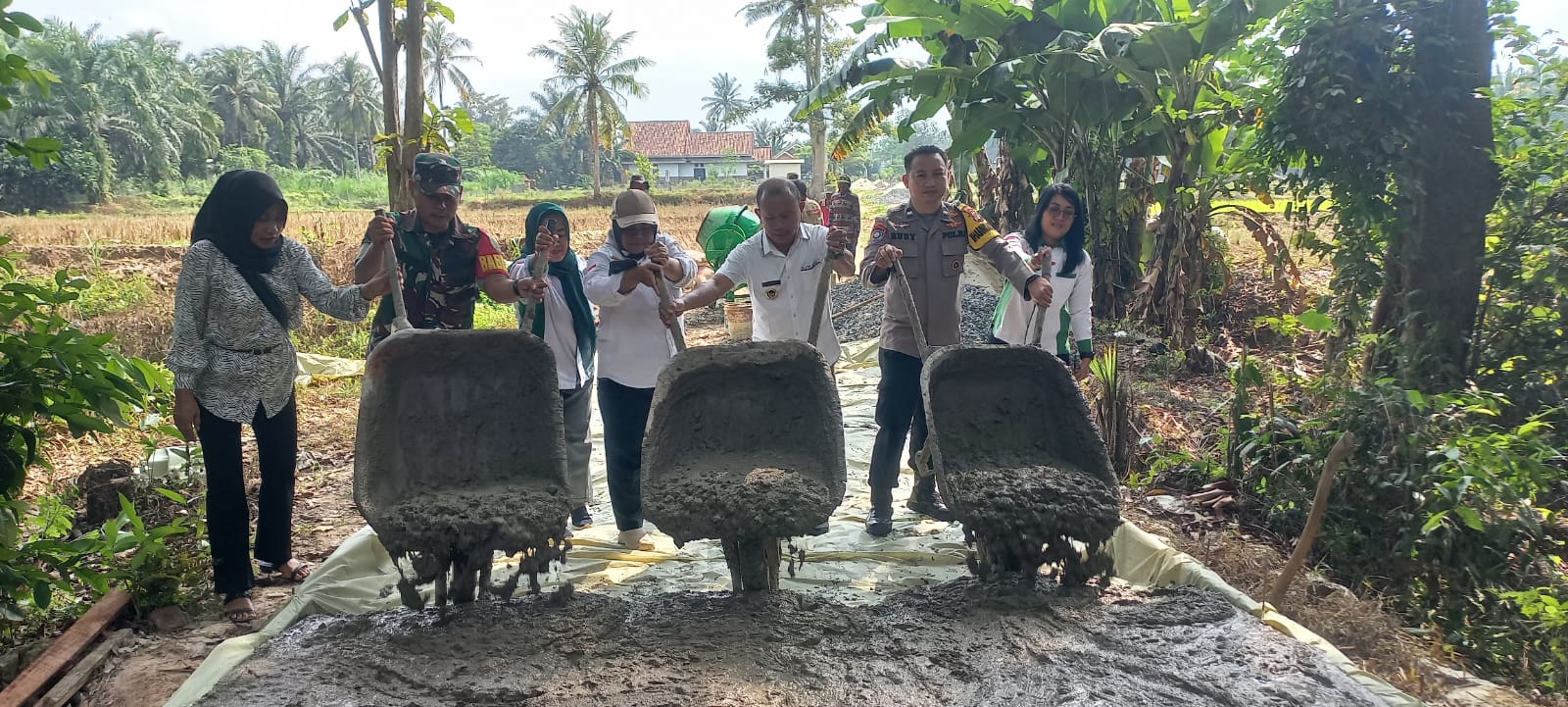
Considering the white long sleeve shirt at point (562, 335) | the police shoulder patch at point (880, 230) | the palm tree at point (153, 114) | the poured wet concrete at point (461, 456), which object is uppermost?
the palm tree at point (153, 114)

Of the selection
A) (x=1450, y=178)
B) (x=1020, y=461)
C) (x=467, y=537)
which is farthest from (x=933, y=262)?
(x=1450, y=178)

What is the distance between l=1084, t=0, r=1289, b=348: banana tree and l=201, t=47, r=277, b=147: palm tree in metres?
43.0

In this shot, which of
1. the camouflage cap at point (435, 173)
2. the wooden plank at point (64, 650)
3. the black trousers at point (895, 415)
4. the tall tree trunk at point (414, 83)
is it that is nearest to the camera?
the wooden plank at point (64, 650)

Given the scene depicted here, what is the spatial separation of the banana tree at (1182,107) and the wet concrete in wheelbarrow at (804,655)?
4.43 m

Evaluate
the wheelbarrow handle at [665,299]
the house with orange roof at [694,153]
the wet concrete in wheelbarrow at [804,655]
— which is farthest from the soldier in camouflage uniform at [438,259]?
the house with orange roof at [694,153]

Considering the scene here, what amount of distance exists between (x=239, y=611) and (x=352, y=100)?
46267 mm

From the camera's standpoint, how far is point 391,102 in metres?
5.59

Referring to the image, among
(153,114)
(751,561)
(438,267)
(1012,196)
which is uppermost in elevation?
(153,114)

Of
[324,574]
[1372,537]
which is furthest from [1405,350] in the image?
[324,574]

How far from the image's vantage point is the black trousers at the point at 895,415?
11.8ft

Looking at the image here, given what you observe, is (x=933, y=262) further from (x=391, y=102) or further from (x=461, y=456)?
(x=391, y=102)

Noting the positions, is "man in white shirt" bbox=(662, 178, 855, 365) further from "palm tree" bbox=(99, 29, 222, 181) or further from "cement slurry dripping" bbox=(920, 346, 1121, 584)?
"palm tree" bbox=(99, 29, 222, 181)

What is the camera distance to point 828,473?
297cm

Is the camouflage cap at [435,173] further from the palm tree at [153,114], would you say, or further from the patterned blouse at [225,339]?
the palm tree at [153,114]
